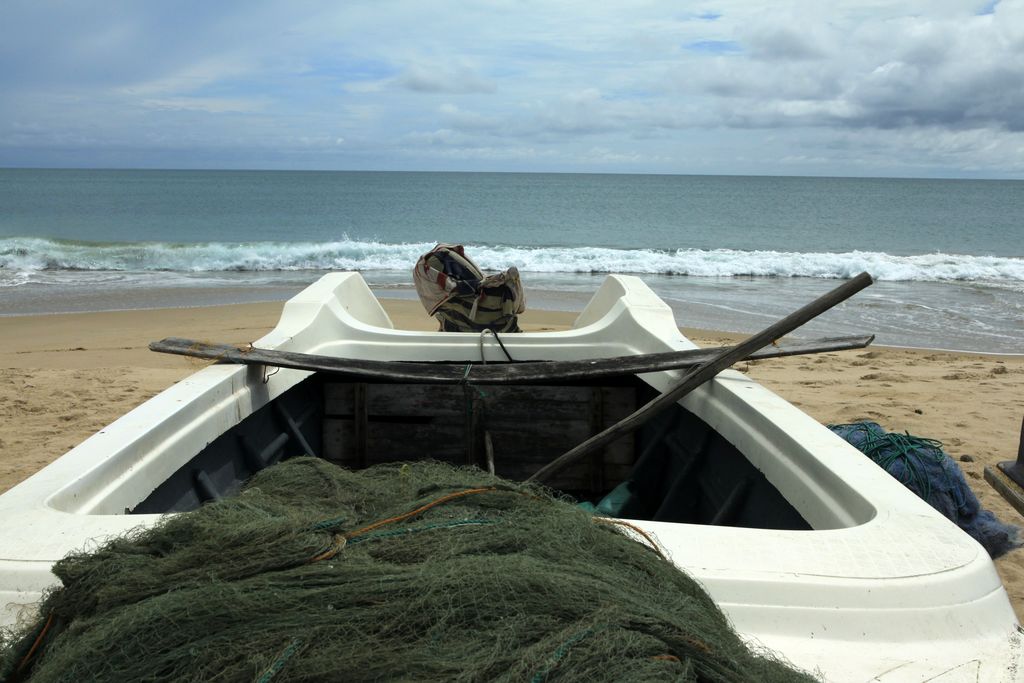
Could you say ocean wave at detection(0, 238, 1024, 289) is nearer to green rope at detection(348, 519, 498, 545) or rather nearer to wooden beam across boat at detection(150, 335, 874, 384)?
wooden beam across boat at detection(150, 335, 874, 384)

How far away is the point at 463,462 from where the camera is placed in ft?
11.7

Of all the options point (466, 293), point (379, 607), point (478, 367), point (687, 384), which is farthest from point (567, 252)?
A: point (379, 607)

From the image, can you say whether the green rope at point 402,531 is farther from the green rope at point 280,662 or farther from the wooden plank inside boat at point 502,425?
the wooden plank inside boat at point 502,425

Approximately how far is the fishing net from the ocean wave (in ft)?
56.4

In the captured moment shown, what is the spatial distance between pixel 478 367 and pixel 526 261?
651 inches

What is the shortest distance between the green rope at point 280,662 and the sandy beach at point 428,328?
3.59m

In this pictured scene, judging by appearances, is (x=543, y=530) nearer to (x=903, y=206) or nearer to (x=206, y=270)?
(x=206, y=270)

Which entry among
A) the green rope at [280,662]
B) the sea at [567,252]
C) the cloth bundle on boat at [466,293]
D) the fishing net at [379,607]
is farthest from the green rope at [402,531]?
the sea at [567,252]

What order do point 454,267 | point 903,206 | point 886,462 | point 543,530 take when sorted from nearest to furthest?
point 543,530, point 886,462, point 454,267, point 903,206

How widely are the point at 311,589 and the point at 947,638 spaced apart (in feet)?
3.73

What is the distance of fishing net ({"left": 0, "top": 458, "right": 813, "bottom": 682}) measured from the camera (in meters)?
1.14

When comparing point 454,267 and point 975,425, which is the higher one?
point 454,267

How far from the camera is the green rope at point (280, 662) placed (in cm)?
112

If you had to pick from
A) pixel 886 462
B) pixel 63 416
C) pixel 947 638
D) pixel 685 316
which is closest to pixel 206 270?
pixel 685 316
